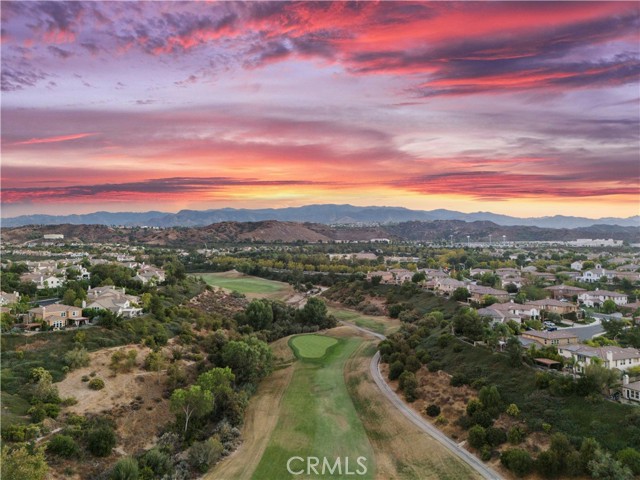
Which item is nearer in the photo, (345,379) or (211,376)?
(211,376)

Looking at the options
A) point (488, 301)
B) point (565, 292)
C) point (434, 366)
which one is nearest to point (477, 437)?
point (434, 366)

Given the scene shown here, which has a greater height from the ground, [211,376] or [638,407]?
[638,407]

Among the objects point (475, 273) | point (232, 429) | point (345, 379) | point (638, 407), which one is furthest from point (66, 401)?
point (475, 273)

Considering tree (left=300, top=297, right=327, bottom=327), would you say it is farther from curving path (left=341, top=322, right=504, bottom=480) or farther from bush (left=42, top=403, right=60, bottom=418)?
bush (left=42, top=403, right=60, bottom=418)

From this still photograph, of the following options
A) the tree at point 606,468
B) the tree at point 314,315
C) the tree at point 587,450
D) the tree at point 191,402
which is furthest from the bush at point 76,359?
the tree at point 606,468

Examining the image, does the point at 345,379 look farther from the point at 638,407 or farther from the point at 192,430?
the point at 638,407

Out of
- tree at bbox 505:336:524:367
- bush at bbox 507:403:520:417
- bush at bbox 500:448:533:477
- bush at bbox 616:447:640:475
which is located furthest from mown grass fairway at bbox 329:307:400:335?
bush at bbox 616:447:640:475

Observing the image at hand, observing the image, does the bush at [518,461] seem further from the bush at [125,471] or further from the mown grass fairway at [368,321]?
the mown grass fairway at [368,321]
